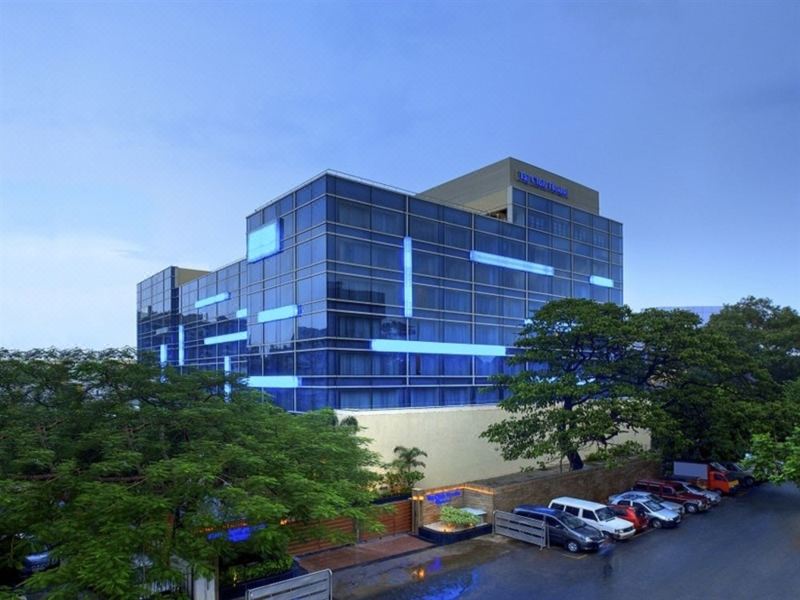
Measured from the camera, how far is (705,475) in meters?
32.1

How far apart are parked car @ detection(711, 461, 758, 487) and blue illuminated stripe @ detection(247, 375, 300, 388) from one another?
2603cm

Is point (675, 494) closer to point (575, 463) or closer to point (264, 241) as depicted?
point (575, 463)

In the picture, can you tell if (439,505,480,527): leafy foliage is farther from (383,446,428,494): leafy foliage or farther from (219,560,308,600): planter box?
(219,560,308,600): planter box

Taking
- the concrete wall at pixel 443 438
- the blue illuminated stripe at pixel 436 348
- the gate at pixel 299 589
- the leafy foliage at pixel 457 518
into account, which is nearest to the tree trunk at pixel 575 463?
the concrete wall at pixel 443 438

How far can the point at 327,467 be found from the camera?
16.5 m

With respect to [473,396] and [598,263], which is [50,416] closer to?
[473,396]

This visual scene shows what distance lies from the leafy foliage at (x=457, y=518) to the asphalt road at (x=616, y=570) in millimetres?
799

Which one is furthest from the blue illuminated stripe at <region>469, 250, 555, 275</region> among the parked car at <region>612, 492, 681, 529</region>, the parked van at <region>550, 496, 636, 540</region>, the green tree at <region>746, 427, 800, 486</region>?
the green tree at <region>746, 427, 800, 486</region>

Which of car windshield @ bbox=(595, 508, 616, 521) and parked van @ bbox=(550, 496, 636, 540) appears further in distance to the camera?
car windshield @ bbox=(595, 508, 616, 521)

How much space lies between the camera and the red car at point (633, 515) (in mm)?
23484

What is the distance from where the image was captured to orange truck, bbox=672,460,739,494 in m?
31.1

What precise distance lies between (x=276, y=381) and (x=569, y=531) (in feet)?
68.1

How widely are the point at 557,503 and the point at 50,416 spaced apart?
65.0 ft

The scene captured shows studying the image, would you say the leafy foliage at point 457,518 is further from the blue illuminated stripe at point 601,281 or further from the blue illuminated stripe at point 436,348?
the blue illuminated stripe at point 601,281
